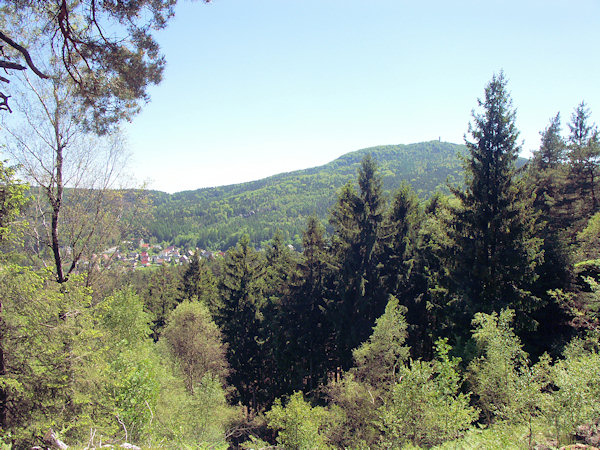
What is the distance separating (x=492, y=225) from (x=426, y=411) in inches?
329

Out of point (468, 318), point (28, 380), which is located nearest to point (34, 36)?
point (28, 380)

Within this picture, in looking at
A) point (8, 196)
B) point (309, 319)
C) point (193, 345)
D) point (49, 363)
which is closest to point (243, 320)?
point (193, 345)

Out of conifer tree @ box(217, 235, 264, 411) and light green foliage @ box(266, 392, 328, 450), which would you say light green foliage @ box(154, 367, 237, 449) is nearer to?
light green foliage @ box(266, 392, 328, 450)

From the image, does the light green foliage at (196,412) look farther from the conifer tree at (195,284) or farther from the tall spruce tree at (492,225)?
the conifer tree at (195,284)

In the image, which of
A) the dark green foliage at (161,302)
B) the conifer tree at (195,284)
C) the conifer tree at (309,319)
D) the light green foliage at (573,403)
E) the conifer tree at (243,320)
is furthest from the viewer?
the dark green foliage at (161,302)

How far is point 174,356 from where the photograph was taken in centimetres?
2161

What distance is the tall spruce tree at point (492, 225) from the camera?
12.6 metres

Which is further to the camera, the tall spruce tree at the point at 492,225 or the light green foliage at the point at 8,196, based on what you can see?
the tall spruce tree at the point at 492,225

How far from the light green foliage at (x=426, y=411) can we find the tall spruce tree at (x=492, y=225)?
5333 mm

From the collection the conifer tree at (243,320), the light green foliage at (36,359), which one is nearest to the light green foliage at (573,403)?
the light green foliage at (36,359)

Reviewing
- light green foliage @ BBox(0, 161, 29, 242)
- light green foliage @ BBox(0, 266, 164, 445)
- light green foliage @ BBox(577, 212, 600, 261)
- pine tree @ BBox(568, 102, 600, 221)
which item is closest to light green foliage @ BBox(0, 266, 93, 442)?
light green foliage @ BBox(0, 266, 164, 445)

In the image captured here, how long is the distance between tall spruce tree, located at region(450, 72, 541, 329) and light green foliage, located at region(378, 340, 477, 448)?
5333 millimetres

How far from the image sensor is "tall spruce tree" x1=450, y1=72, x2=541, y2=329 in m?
12.6

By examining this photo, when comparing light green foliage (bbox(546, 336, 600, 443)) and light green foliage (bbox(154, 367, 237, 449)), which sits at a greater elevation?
light green foliage (bbox(546, 336, 600, 443))
